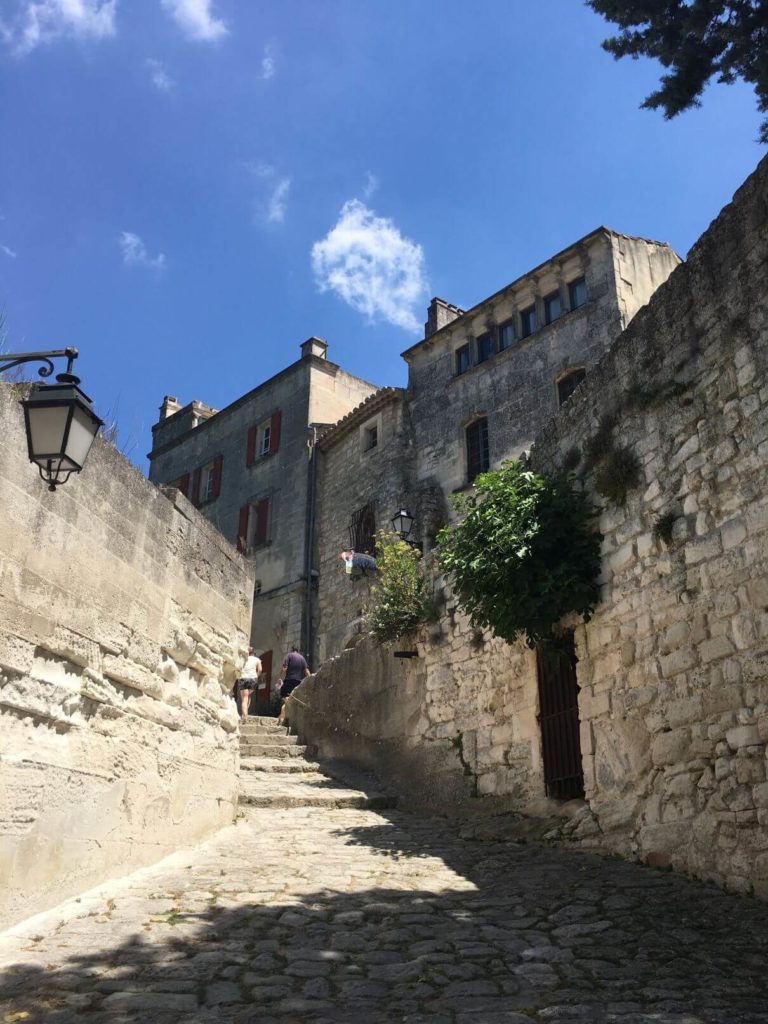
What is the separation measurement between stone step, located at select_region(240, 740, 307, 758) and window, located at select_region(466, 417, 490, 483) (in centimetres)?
787

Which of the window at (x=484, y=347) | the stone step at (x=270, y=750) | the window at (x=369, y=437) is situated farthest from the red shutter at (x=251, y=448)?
the stone step at (x=270, y=750)

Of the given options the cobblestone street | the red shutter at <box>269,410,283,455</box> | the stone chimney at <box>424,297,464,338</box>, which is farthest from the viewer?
the red shutter at <box>269,410,283,455</box>

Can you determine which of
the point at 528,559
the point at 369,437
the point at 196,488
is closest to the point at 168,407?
the point at 196,488

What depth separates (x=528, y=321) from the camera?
17.0 meters

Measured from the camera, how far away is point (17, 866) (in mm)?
4070

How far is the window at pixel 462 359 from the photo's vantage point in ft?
59.8

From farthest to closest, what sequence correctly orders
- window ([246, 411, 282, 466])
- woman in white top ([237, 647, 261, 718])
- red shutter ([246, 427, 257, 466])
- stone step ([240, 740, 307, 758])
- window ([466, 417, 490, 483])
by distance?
red shutter ([246, 427, 257, 466]), window ([246, 411, 282, 466]), window ([466, 417, 490, 483]), stone step ([240, 740, 307, 758]), woman in white top ([237, 647, 261, 718])

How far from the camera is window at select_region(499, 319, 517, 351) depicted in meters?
17.2

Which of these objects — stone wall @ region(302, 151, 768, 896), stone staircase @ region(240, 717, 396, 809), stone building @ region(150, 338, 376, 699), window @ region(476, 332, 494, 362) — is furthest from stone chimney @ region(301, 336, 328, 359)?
stone wall @ region(302, 151, 768, 896)

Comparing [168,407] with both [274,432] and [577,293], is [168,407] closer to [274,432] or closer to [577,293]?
[274,432]

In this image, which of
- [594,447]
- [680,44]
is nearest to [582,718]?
[594,447]

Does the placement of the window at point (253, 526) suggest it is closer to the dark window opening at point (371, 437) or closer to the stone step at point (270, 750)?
the dark window opening at point (371, 437)

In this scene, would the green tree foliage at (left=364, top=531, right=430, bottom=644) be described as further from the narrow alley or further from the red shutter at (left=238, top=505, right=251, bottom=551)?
the red shutter at (left=238, top=505, right=251, bottom=551)

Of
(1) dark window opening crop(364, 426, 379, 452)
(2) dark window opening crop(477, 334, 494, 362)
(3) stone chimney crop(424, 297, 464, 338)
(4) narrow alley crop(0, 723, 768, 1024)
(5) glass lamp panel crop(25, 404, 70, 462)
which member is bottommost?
(4) narrow alley crop(0, 723, 768, 1024)
